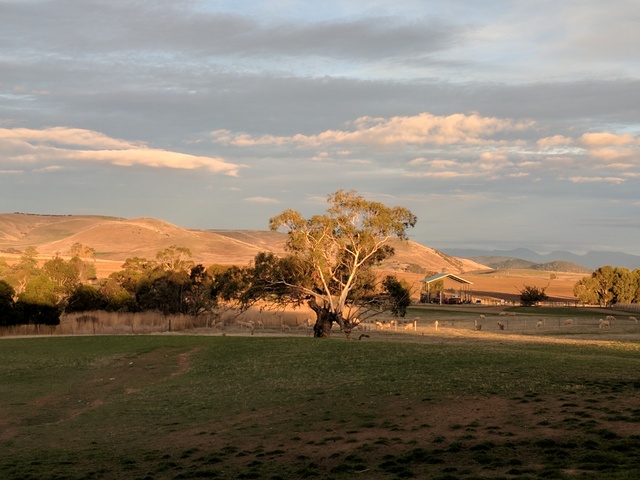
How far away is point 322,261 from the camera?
51656 mm

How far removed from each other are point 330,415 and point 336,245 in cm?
3238

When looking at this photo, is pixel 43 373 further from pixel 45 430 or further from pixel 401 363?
pixel 401 363

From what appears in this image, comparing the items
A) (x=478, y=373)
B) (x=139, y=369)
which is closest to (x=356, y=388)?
(x=478, y=373)

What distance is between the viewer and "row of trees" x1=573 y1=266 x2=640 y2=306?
109 metres

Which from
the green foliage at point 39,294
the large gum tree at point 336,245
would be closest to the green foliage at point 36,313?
the green foliage at point 39,294

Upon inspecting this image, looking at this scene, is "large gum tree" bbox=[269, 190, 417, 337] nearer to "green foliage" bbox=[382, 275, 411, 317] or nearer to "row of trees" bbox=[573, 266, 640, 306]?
"green foliage" bbox=[382, 275, 411, 317]

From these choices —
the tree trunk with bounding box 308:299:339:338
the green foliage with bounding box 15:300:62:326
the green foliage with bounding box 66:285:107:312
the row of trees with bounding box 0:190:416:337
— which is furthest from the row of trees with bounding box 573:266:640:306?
the green foliage with bounding box 15:300:62:326

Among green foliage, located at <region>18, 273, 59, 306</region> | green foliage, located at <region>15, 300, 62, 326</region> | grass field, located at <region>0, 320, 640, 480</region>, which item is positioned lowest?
grass field, located at <region>0, 320, 640, 480</region>

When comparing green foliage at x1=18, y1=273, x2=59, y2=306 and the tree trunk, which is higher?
green foliage at x1=18, y1=273, x2=59, y2=306

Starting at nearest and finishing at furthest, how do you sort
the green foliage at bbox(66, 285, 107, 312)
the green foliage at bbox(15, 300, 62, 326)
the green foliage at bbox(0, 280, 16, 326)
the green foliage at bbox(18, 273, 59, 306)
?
the green foliage at bbox(0, 280, 16, 326) < the green foliage at bbox(15, 300, 62, 326) < the green foliage at bbox(18, 273, 59, 306) < the green foliage at bbox(66, 285, 107, 312)

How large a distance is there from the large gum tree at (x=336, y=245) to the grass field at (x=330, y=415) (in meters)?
14.7

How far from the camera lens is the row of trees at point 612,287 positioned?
10900 centimetres

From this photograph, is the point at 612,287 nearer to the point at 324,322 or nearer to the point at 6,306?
the point at 324,322

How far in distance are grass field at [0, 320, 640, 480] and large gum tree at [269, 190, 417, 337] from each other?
48.1ft
